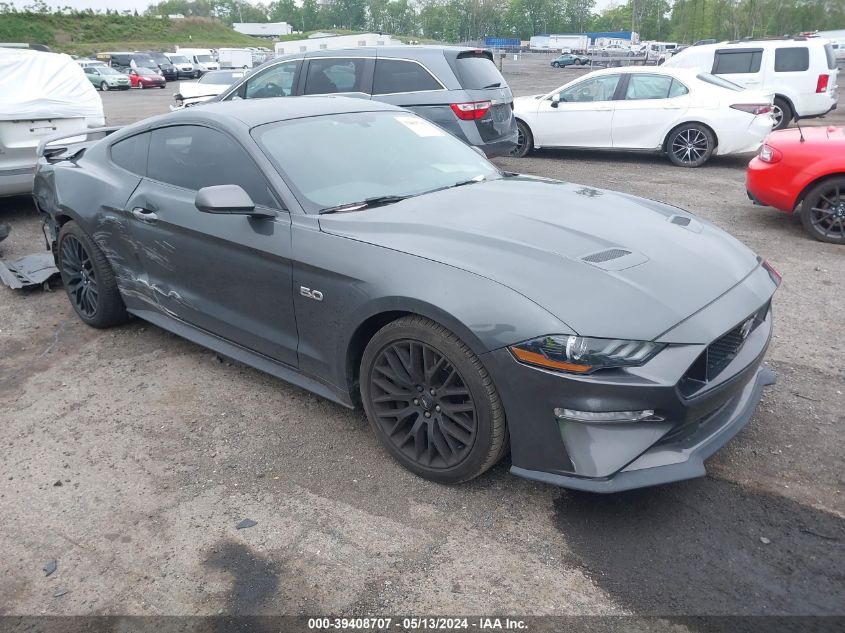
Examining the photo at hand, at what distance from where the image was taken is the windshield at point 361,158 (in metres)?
3.54

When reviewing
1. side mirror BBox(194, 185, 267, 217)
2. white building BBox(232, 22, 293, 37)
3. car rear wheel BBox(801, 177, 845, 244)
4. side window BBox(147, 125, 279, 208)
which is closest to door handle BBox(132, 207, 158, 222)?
side window BBox(147, 125, 279, 208)

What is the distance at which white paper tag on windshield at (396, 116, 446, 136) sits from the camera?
421cm

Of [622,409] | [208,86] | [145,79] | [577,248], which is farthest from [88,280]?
[145,79]

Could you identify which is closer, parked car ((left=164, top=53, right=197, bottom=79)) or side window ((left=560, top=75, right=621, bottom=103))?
side window ((left=560, top=75, right=621, bottom=103))

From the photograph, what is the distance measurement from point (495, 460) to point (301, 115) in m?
2.28

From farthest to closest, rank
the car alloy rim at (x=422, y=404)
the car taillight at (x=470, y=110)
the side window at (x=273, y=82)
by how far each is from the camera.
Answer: the side window at (x=273, y=82)
the car taillight at (x=470, y=110)
the car alloy rim at (x=422, y=404)

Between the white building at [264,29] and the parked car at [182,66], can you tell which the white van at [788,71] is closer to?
the parked car at [182,66]

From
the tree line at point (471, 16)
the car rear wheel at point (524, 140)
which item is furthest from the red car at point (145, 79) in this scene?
the tree line at point (471, 16)

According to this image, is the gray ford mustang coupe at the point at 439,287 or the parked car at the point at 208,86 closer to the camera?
the gray ford mustang coupe at the point at 439,287

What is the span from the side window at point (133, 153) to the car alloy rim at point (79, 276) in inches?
26.8

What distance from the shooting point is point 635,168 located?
1067cm

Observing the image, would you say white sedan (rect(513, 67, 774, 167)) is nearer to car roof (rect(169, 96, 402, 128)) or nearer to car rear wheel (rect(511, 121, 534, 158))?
car rear wheel (rect(511, 121, 534, 158))

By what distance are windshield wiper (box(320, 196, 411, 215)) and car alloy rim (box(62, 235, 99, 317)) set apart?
7.25 ft

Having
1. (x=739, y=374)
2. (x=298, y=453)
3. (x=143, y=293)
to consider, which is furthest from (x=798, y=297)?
(x=143, y=293)
